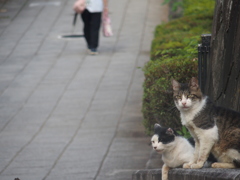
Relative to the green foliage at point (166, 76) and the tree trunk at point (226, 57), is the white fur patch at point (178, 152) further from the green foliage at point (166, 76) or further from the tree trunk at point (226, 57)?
the green foliage at point (166, 76)

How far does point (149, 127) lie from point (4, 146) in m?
2.75

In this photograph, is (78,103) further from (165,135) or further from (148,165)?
(165,135)

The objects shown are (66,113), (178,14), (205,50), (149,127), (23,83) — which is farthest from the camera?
(178,14)

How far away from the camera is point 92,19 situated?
16.0 metres

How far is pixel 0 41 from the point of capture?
1789 cm

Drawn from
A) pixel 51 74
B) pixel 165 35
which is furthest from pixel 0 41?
pixel 165 35

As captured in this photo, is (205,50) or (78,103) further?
(78,103)

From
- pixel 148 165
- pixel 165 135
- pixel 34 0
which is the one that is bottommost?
pixel 34 0

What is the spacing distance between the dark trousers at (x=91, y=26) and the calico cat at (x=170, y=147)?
10.4 m

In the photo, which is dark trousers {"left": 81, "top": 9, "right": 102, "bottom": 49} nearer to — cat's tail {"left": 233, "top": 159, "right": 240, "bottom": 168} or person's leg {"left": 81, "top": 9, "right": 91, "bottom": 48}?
person's leg {"left": 81, "top": 9, "right": 91, "bottom": 48}

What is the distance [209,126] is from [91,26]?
11006 millimetres

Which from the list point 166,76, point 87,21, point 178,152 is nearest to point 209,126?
point 178,152

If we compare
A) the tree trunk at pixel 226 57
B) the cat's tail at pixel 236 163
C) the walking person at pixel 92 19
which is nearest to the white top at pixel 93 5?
the walking person at pixel 92 19

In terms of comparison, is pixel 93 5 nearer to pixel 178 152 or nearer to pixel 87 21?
pixel 87 21
